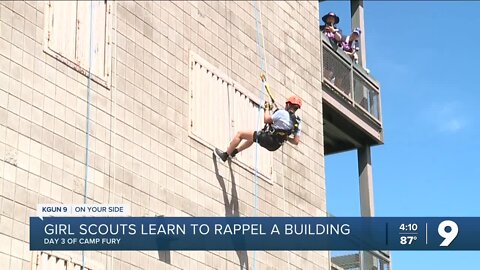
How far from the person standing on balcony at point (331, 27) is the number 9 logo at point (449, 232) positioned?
32.3ft

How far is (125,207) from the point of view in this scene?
1408 centimetres

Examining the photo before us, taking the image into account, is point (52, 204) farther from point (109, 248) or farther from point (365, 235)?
point (365, 235)

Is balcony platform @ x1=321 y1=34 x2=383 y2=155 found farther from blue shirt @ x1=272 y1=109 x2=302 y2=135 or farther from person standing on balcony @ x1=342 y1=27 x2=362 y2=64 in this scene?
blue shirt @ x1=272 y1=109 x2=302 y2=135

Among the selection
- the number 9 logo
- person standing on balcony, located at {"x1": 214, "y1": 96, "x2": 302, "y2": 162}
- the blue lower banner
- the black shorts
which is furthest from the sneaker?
the number 9 logo

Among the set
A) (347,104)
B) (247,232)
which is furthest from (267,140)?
(347,104)

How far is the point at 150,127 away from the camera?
15469 mm

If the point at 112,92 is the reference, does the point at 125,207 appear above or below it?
below

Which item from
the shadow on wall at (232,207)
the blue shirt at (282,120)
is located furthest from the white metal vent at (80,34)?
the shadow on wall at (232,207)

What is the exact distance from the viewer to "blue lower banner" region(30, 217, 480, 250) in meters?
12.6

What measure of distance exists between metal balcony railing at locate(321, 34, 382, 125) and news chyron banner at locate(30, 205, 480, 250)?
708 centimetres

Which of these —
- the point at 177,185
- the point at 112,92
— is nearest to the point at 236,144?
the point at 177,185

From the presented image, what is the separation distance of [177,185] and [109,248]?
9.86ft

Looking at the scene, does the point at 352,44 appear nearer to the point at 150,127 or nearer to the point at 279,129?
the point at 279,129

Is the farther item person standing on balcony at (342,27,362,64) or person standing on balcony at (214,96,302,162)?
person standing on balcony at (342,27,362,64)
